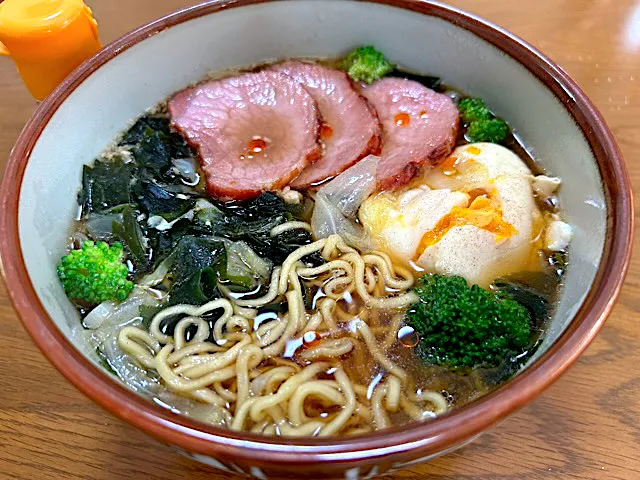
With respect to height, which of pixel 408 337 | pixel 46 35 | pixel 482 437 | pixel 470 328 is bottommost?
pixel 482 437

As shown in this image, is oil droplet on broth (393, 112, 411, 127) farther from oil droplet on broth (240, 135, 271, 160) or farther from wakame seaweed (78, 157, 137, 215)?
wakame seaweed (78, 157, 137, 215)

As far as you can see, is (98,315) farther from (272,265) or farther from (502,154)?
(502,154)

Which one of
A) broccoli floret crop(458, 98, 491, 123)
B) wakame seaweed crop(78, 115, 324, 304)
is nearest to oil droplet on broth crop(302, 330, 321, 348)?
wakame seaweed crop(78, 115, 324, 304)

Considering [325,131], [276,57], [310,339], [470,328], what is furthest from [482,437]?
[276,57]

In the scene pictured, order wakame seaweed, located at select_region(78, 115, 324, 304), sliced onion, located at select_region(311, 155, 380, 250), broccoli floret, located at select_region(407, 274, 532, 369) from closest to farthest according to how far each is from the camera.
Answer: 1. broccoli floret, located at select_region(407, 274, 532, 369)
2. wakame seaweed, located at select_region(78, 115, 324, 304)
3. sliced onion, located at select_region(311, 155, 380, 250)

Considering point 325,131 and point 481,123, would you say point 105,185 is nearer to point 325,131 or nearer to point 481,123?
point 325,131

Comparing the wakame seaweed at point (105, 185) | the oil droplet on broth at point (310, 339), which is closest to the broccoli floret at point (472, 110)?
the oil droplet on broth at point (310, 339)

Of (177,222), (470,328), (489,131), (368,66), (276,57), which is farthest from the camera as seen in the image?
(276,57)
